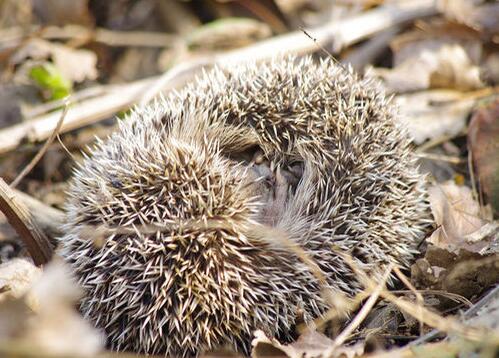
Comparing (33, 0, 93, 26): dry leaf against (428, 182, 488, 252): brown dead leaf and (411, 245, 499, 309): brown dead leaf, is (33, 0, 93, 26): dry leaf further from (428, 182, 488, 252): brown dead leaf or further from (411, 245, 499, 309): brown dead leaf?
(411, 245, 499, 309): brown dead leaf

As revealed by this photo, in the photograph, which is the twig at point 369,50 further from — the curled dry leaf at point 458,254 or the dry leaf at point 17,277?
the dry leaf at point 17,277

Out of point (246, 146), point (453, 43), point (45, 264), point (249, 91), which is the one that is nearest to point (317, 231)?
point (246, 146)

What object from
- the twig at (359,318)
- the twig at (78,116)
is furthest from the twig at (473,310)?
the twig at (78,116)

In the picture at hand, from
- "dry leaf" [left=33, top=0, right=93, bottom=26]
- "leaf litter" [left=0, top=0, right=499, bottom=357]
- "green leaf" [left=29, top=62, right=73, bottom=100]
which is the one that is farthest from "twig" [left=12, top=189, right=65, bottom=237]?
"dry leaf" [left=33, top=0, right=93, bottom=26]

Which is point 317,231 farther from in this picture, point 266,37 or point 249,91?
point 266,37

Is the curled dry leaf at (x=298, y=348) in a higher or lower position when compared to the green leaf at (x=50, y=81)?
lower

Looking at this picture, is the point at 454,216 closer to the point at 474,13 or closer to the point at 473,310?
the point at 473,310
